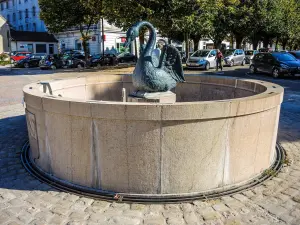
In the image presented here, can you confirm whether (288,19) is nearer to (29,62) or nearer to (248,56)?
(248,56)

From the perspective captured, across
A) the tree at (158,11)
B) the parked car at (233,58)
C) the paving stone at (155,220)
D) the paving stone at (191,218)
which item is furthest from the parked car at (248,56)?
the paving stone at (155,220)

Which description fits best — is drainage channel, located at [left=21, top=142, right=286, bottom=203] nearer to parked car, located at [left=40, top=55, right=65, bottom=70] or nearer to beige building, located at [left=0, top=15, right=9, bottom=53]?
parked car, located at [left=40, top=55, right=65, bottom=70]

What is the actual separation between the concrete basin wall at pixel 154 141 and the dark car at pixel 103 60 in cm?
2709

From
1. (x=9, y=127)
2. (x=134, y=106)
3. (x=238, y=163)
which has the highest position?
(x=134, y=106)

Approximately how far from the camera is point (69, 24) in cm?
2830

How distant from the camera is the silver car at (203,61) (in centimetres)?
2612

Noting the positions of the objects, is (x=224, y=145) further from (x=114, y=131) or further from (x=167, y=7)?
(x=167, y=7)

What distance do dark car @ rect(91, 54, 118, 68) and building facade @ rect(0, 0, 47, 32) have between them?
30.3 meters

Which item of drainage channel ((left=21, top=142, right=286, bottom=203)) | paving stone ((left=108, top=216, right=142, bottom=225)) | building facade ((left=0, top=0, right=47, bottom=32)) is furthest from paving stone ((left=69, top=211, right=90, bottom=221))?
building facade ((left=0, top=0, right=47, bottom=32))

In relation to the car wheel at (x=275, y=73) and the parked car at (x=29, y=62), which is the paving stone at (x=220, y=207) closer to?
the car wheel at (x=275, y=73)

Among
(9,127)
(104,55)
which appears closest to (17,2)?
(104,55)

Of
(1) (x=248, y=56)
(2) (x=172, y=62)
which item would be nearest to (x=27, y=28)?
(1) (x=248, y=56)

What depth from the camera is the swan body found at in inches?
254

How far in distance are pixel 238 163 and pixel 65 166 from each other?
9.14 feet
